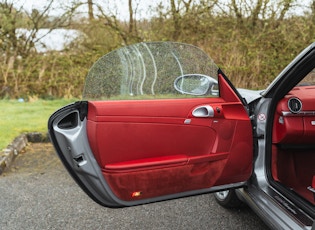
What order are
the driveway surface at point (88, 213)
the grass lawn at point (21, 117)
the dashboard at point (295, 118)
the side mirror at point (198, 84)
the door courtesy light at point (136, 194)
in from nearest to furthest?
the door courtesy light at point (136, 194) < the side mirror at point (198, 84) < the dashboard at point (295, 118) < the driveway surface at point (88, 213) < the grass lawn at point (21, 117)

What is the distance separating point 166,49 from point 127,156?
78cm

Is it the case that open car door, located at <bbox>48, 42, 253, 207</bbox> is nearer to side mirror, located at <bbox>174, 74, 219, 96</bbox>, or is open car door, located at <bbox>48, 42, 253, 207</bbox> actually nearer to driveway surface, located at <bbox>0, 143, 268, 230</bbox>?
side mirror, located at <bbox>174, 74, 219, 96</bbox>

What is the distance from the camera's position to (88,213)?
3.03 meters

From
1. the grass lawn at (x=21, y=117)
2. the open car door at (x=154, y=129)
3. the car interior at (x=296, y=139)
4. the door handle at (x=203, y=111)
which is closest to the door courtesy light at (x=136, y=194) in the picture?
the open car door at (x=154, y=129)

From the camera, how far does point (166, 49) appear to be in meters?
2.22

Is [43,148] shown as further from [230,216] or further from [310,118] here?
[310,118]

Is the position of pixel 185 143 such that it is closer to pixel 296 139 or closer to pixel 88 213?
pixel 296 139

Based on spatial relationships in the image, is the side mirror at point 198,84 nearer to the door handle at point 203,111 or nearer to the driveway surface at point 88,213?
the door handle at point 203,111

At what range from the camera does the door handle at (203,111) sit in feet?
6.95

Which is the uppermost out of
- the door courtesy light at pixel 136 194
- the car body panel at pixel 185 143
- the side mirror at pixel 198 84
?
the side mirror at pixel 198 84

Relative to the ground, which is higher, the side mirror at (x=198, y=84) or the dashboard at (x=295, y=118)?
the side mirror at (x=198, y=84)

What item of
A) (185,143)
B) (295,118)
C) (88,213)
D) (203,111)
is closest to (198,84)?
(203,111)

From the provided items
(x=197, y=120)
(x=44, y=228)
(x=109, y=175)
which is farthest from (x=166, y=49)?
(x=44, y=228)

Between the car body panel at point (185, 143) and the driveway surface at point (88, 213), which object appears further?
the driveway surface at point (88, 213)
